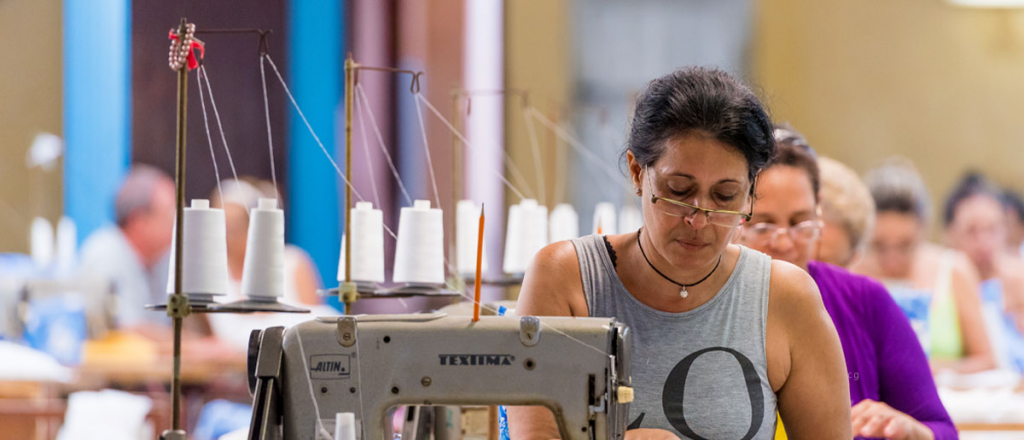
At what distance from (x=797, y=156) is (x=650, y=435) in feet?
2.41

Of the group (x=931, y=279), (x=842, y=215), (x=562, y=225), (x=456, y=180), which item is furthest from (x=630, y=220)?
(x=931, y=279)

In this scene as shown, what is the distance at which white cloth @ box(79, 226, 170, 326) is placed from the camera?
388cm

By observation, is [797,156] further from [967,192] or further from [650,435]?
[967,192]

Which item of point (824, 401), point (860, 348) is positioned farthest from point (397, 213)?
point (824, 401)

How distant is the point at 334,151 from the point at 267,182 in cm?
48

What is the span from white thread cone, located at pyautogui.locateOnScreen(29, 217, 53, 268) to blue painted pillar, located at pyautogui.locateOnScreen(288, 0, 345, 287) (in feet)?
4.05

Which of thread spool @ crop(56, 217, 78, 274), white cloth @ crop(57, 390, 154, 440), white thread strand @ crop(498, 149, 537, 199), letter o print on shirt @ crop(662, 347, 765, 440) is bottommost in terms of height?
white cloth @ crop(57, 390, 154, 440)

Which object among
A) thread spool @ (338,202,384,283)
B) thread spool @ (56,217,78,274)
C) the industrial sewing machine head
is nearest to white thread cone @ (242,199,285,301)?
thread spool @ (338,202,384,283)

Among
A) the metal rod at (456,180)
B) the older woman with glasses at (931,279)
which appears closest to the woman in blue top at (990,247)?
the older woman with glasses at (931,279)

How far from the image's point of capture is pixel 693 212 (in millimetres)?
1324

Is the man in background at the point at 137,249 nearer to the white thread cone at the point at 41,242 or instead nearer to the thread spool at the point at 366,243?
the white thread cone at the point at 41,242

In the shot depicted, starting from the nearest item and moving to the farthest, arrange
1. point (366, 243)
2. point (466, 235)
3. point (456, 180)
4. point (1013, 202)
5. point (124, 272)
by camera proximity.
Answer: point (366, 243) → point (456, 180) → point (466, 235) → point (124, 272) → point (1013, 202)

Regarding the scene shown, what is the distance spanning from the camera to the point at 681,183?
4.35ft

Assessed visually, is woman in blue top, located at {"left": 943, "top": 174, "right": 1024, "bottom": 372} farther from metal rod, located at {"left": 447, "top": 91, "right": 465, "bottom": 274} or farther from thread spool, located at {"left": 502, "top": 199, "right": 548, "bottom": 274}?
metal rod, located at {"left": 447, "top": 91, "right": 465, "bottom": 274}
